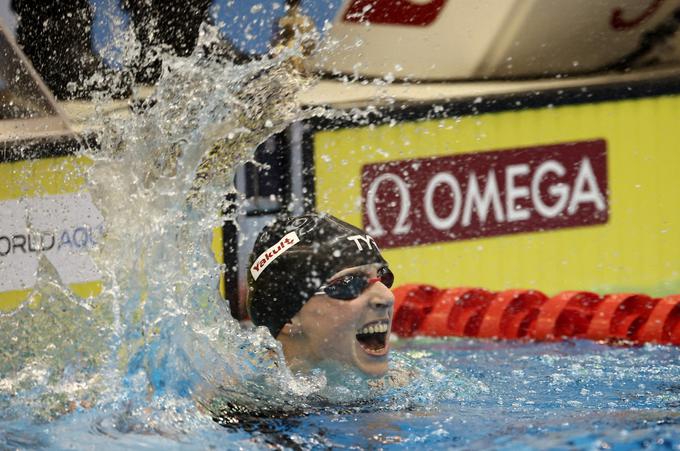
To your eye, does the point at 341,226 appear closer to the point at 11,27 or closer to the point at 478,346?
the point at 478,346

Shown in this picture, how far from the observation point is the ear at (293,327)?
2.82 meters

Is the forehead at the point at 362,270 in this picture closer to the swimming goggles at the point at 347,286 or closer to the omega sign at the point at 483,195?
the swimming goggles at the point at 347,286

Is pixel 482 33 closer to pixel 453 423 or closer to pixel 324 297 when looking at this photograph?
pixel 324 297

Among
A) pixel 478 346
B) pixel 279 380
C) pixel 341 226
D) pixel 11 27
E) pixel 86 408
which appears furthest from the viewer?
pixel 11 27

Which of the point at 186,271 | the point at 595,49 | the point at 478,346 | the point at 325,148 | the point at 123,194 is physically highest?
the point at 595,49

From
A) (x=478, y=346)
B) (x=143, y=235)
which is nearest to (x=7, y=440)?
(x=143, y=235)

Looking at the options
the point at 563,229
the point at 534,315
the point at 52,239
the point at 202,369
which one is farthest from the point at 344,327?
the point at 563,229

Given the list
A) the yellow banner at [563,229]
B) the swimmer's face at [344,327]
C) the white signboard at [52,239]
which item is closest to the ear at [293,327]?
the swimmer's face at [344,327]

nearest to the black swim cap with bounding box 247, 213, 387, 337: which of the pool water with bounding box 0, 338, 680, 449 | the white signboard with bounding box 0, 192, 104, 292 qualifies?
the pool water with bounding box 0, 338, 680, 449

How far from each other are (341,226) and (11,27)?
3946mm

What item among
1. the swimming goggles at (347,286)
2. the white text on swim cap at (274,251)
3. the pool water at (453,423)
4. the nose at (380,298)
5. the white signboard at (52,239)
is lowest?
the pool water at (453,423)

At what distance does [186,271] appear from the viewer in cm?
292

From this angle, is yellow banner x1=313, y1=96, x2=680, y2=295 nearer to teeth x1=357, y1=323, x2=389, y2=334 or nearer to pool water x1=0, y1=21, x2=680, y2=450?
pool water x1=0, y1=21, x2=680, y2=450

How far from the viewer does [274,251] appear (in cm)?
287
